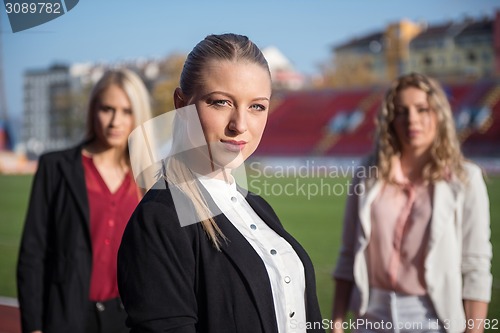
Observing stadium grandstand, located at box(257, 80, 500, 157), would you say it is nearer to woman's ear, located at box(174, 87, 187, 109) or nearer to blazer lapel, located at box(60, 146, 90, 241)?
blazer lapel, located at box(60, 146, 90, 241)

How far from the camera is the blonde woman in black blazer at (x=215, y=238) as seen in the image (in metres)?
0.97

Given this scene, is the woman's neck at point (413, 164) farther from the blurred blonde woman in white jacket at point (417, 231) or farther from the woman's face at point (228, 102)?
the woman's face at point (228, 102)

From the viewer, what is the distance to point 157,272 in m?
0.96

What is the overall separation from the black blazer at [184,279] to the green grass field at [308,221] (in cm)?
37

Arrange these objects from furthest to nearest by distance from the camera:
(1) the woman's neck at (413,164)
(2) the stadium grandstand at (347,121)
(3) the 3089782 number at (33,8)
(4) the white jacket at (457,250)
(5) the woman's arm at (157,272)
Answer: (2) the stadium grandstand at (347,121) < (1) the woman's neck at (413,164) < (4) the white jacket at (457,250) < (3) the 3089782 number at (33,8) < (5) the woman's arm at (157,272)

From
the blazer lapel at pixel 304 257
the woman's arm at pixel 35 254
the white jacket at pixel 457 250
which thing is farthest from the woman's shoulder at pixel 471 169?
the woman's arm at pixel 35 254

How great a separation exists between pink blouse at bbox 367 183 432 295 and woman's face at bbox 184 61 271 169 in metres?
0.91

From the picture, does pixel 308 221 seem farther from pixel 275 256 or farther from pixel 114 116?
pixel 275 256

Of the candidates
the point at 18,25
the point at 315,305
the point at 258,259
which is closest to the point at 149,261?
the point at 258,259

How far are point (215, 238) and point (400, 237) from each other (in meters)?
0.96

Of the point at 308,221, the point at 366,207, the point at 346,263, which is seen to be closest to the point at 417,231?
the point at 366,207

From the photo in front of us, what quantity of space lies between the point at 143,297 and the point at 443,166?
46.1 inches

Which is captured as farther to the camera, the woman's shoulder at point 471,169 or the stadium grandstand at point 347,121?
the stadium grandstand at point 347,121

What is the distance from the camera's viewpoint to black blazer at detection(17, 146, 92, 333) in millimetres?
1926
